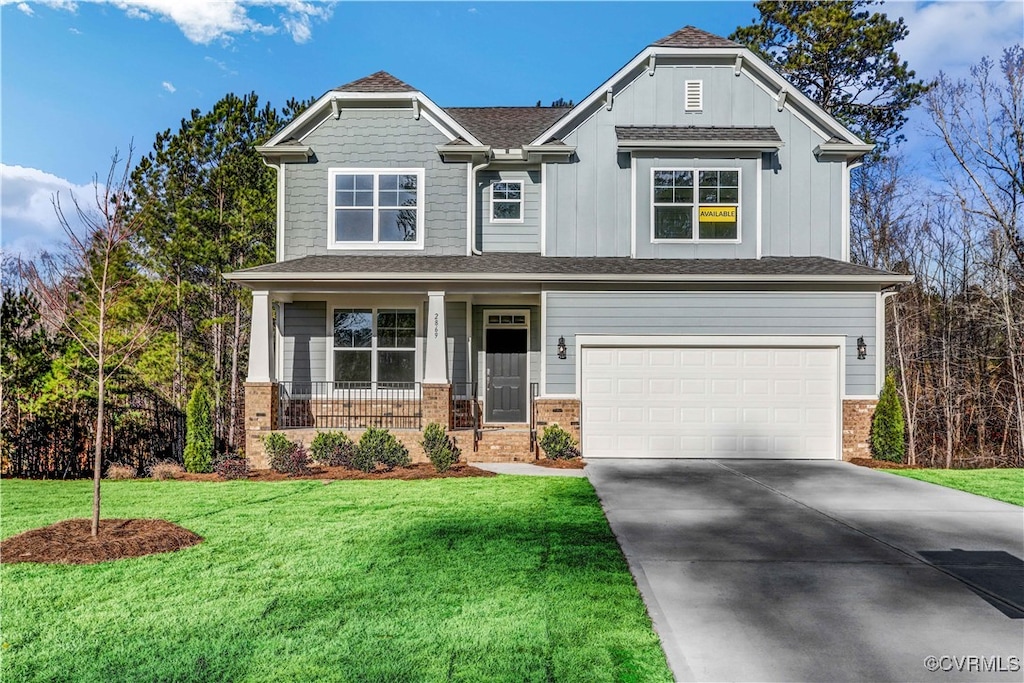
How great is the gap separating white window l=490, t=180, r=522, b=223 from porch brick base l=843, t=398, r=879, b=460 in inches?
A: 308

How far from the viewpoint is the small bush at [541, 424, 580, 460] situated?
11719mm

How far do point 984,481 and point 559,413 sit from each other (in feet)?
22.9

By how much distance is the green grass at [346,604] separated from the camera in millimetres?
3625

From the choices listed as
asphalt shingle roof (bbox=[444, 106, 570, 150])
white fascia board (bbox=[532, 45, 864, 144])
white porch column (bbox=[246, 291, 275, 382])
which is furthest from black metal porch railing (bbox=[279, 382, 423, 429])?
white fascia board (bbox=[532, 45, 864, 144])

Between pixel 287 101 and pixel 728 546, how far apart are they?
18855 mm

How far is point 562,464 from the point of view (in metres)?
11.3

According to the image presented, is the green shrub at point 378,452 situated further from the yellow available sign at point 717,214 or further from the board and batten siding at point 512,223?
the yellow available sign at point 717,214

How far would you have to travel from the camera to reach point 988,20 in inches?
606

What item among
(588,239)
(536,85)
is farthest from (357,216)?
(536,85)

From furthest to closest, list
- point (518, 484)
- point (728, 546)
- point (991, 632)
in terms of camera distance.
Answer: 1. point (518, 484)
2. point (728, 546)
3. point (991, 632)

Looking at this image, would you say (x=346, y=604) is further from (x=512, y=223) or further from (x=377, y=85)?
(x=377, y=85)

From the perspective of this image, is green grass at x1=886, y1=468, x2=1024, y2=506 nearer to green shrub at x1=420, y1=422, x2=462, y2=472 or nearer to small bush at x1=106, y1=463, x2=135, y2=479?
green shrub at x1=420, y1=422, x2=462, y2=472

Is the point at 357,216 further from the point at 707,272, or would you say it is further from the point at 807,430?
the point at 807,430

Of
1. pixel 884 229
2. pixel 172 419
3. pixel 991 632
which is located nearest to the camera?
pixel 991 632
